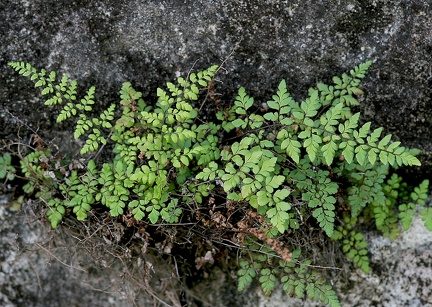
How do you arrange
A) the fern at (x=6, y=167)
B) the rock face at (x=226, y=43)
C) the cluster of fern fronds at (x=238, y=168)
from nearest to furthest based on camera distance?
the cluster of fern fronds at (x=238, y=168)
the rock face at (x=226, y=43)
the fern at (x=6, y=167)

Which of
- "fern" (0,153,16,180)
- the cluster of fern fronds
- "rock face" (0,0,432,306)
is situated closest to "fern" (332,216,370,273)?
the cluster of fern fronds

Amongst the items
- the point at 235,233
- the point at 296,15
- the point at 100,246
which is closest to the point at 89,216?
the point at 100,246

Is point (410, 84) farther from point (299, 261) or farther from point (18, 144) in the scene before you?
point (18, 144)

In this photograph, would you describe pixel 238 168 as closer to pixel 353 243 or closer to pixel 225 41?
pixel 225 41

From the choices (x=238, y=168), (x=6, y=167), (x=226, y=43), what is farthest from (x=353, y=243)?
(x=6, y=167)

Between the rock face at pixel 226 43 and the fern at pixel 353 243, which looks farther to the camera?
the fern at pixel 353 243

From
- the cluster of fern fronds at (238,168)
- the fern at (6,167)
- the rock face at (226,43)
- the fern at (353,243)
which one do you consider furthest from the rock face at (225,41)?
the fern at (353,243)

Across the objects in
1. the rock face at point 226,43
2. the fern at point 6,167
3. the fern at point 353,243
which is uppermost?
the rock face at point 226,43

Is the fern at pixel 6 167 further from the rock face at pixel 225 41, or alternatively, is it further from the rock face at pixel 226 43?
the rock face at pixel 225 41
